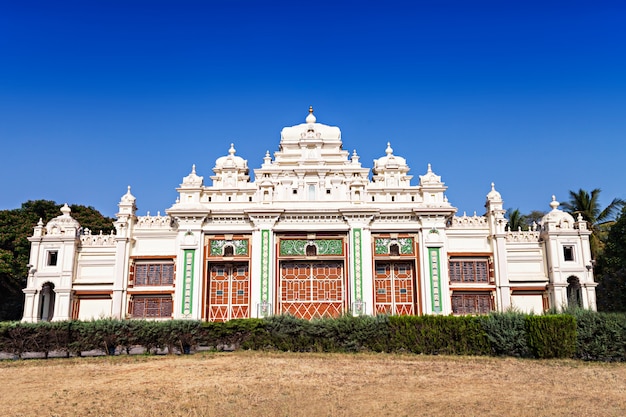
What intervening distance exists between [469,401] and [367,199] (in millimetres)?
18140

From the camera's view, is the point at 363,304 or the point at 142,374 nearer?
the point at 142,374

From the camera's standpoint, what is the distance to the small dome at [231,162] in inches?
1319

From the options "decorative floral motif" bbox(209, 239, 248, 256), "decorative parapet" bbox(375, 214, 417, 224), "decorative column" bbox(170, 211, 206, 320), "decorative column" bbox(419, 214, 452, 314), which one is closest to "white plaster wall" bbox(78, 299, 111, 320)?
"decorative column" bbox(170, 211, 206, 320)

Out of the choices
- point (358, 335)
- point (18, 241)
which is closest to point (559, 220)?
point (358, 335)

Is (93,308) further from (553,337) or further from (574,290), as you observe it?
(574,290)

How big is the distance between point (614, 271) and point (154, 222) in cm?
2674

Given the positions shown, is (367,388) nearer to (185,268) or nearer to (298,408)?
(298,408)

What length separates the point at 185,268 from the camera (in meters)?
30.7

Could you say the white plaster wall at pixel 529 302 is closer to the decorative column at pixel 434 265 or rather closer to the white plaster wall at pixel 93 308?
the decorative column at pixel 434 265

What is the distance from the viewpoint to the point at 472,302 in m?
31.0

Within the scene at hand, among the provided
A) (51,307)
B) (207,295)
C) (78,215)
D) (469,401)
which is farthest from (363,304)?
(78,215)

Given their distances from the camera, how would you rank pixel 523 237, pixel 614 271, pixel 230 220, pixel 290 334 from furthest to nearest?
pixel 614 271
pixel 523 237
pixel 230 220
pixel 290 334

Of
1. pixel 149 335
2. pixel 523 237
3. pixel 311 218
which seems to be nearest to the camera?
pixel 149 335

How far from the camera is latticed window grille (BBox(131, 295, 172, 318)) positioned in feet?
102
